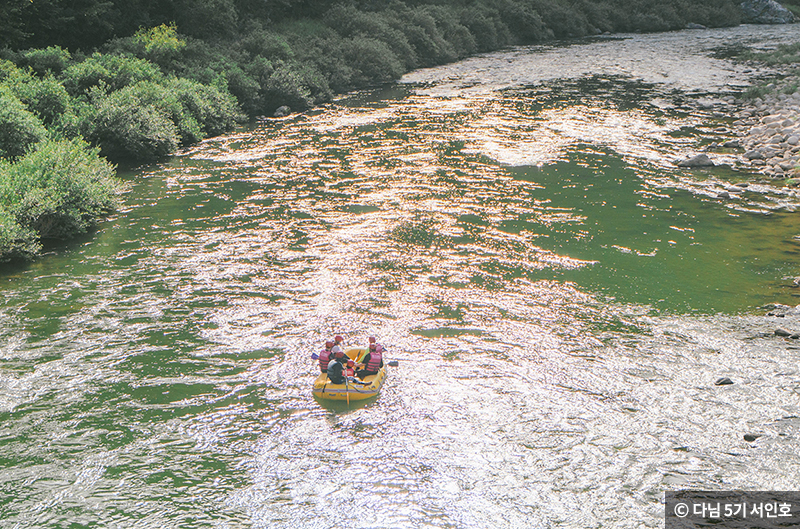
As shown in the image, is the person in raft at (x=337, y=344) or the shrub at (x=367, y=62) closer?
the person in raft at (x=337, y=344)

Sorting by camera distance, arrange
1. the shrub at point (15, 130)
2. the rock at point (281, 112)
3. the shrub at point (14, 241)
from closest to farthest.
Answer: the shrub at point (14, 241) < the shrub at point (15, 130) < the rock at point (281, 112)

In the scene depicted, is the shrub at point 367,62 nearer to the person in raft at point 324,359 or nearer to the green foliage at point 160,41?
the green foliage at point 160,41

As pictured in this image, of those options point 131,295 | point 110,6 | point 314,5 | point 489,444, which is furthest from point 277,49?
point 489,444

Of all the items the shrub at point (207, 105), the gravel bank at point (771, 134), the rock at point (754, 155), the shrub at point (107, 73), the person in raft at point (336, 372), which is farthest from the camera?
the shrub at point (207, 105)

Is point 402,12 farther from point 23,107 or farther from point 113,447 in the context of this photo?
point 113,447

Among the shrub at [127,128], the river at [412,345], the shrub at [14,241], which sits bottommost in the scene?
the river at [412,345]

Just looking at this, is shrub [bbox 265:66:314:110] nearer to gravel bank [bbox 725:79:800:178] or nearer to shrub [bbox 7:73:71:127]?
shrub [bbox 7:73:71:127]

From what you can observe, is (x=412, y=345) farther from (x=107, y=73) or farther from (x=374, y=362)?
(x=107, y=73)

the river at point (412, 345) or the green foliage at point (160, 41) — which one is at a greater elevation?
the green foliage at point (160, 41)

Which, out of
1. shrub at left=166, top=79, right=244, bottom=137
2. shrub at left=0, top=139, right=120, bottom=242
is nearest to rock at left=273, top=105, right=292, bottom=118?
shrub at left=166, top=79, right=244, bottom=137

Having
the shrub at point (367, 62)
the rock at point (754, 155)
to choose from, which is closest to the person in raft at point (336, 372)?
the rock at point (754, 155)
